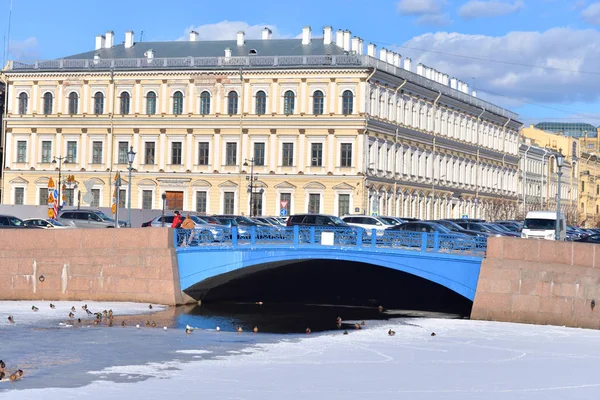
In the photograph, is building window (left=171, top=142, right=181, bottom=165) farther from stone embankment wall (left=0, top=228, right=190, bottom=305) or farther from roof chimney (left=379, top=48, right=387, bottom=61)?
stone embankment wall (left=0, top=228, right=190, bottom=305)

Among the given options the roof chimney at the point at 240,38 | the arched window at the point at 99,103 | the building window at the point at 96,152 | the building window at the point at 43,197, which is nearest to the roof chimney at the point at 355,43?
the roof chimney at the point at 240,38

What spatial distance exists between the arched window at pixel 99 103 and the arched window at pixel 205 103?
23.5ft

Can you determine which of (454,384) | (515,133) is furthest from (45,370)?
(515,133)

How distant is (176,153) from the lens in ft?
256

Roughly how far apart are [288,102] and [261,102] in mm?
1868

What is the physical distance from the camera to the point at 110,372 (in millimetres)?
22891

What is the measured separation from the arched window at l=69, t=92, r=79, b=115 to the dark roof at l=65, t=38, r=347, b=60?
13.2 ft

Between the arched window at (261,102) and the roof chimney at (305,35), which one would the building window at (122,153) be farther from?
the roof chimney at (305,35)

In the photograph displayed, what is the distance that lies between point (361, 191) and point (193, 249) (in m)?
37.5

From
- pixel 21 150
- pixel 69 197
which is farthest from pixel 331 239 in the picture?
pixel 21 150

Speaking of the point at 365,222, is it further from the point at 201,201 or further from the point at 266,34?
the point at 266,34

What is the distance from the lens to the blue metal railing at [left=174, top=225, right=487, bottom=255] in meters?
34.2

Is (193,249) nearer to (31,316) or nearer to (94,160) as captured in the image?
(31,316)

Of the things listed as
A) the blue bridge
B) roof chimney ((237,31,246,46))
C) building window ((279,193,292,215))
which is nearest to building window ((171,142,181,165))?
building window ((279,193,292,215))
